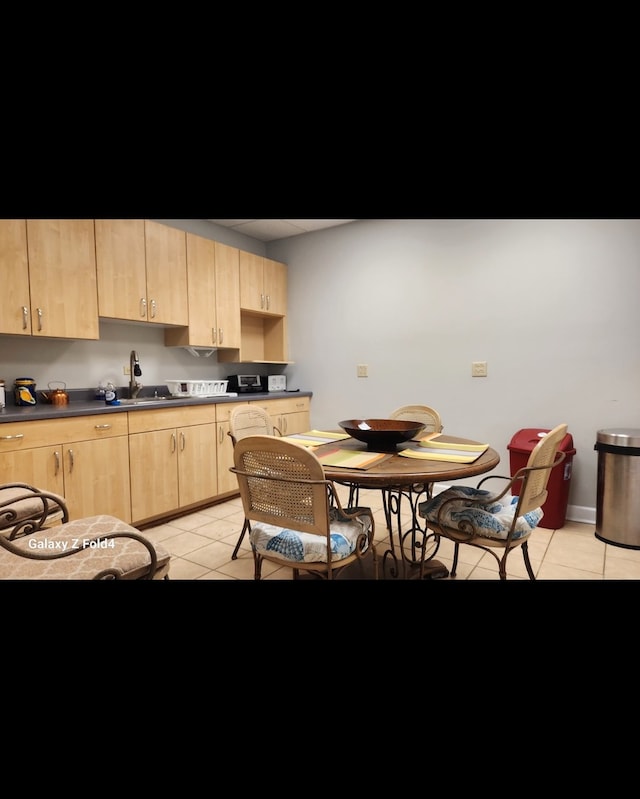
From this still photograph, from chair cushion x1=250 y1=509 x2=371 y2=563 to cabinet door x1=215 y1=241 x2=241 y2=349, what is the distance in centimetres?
251

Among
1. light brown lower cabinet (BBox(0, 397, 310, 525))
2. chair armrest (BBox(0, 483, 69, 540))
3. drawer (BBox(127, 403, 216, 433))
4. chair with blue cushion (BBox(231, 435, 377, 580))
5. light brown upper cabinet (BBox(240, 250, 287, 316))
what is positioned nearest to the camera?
chair with blue cushion (BBox(231, 435, 377, 580))

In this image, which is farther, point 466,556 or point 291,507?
point 466,556

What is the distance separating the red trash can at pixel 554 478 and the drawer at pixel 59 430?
2.75 metres

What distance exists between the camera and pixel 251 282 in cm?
414

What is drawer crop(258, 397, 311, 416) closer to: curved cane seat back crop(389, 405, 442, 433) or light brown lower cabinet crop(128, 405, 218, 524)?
light brown lower cabinet crop(128, 405, 218, 524)

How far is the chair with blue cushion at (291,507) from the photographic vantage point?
1499 millimetres

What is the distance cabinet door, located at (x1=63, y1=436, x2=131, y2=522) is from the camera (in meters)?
2.50

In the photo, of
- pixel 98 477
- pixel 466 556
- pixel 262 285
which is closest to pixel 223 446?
pixel 98 477

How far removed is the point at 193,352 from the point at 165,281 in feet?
2.71

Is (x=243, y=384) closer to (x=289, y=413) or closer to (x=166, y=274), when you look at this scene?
(x=289, y=413)

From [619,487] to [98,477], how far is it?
3.36 metres

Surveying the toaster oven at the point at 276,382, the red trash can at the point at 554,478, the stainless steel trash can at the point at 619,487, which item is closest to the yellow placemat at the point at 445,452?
the red trash can at the point at 554,478

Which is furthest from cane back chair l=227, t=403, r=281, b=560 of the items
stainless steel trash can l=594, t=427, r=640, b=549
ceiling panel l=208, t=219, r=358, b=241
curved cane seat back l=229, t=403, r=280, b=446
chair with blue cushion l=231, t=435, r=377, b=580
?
ceiling panel l=208, t=219, r=358, b=241
